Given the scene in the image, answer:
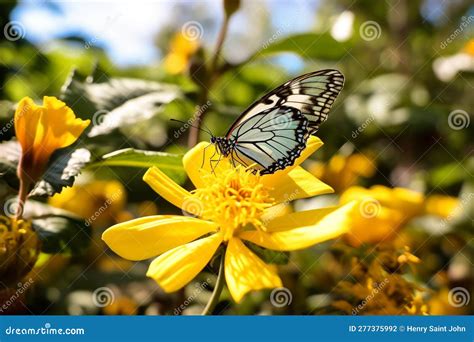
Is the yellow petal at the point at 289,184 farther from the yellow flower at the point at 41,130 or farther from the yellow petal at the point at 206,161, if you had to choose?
the yellow flower at the point at 41,130

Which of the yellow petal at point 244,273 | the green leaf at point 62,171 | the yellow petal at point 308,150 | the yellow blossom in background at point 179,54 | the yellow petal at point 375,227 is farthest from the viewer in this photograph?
the yellow blossom in background at point 179,54

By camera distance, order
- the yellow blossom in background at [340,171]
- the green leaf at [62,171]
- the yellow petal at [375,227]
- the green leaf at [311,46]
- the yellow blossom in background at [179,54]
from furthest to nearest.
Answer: the yellow blossom in background at [179,54], the yellow blossom in background at [340,171], the green leaf at [311,46], the yellow petal at [375,227], the green leaf at [62,171]

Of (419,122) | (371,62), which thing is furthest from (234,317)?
(371,62)

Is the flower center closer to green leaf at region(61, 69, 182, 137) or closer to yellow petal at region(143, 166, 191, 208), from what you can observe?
yellow petal at region(143, 166, 191, 208)

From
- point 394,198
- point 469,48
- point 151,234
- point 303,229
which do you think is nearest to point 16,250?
point 151,234

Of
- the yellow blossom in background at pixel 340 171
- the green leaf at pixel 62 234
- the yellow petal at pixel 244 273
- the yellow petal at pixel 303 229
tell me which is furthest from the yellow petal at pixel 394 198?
the green leaf at pixel 62 234

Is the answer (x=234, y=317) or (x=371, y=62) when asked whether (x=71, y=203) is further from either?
(x=371, y=62)
